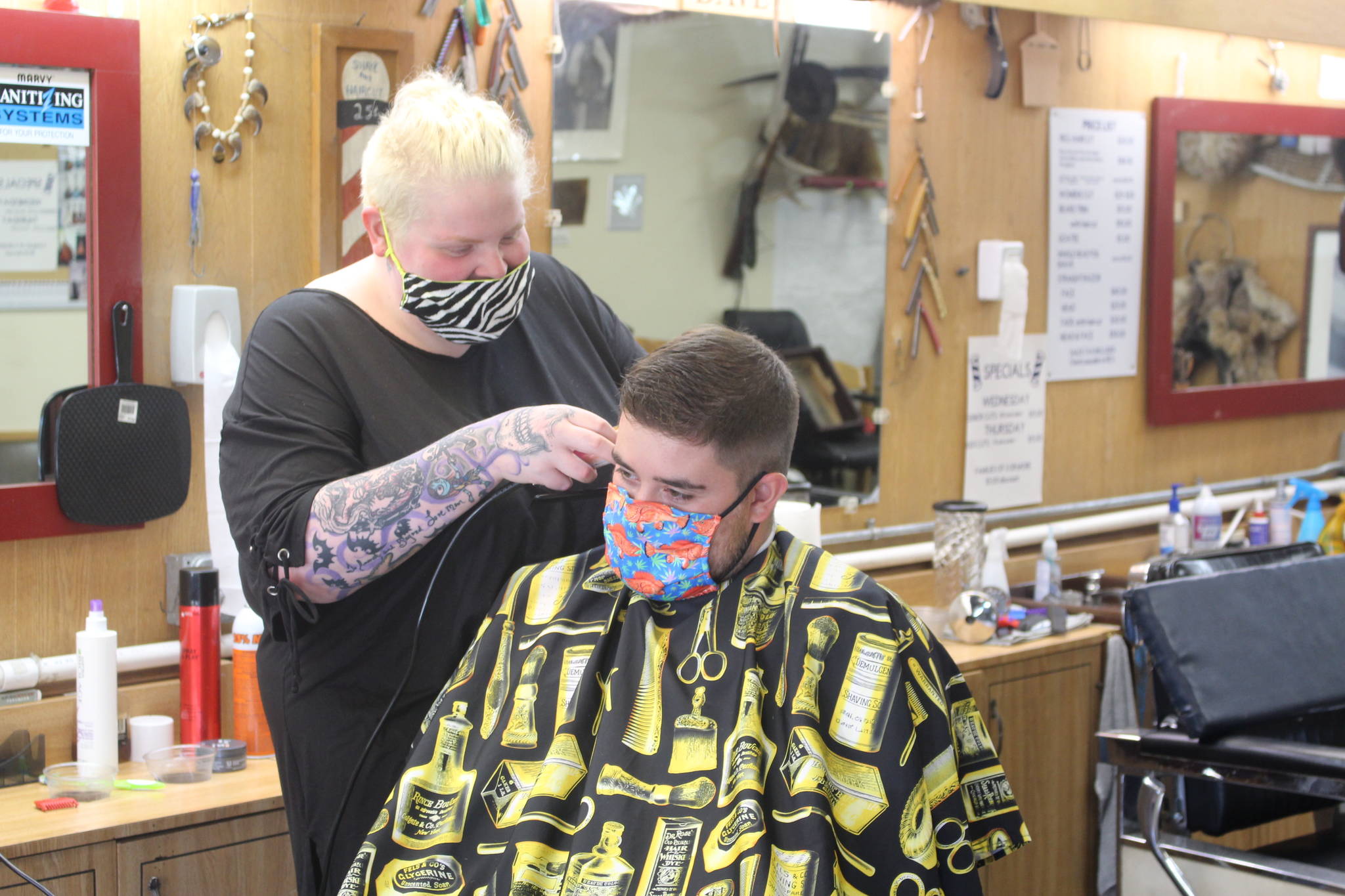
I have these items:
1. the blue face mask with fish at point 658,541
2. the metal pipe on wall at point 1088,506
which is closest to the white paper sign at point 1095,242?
the metal pipe on wall at point 1088,506

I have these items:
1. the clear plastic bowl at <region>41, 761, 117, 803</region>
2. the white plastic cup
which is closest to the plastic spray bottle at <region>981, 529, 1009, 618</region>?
the white plastic cup

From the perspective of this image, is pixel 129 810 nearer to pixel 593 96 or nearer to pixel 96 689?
pixel 96 689

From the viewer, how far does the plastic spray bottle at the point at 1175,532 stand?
3.69 meters

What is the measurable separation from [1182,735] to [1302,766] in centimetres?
20

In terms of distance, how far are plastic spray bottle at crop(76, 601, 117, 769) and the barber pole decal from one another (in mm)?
746

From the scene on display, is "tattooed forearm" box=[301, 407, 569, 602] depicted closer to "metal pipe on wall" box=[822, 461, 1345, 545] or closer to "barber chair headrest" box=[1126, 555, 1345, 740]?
"barber chair headrest" box=[1126, 555, 1345, 740]

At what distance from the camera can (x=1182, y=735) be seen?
2289 millimetres

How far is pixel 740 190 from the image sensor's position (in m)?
2.95

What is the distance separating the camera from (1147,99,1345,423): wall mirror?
384cm

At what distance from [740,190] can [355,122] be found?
93cm

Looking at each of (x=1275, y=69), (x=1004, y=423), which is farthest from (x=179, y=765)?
(x=1275, y=69)

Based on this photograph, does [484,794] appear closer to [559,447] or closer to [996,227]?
[559,447]

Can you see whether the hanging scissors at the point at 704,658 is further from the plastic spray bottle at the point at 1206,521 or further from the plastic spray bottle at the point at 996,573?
the plastic spray bottle at the point at 1206,521

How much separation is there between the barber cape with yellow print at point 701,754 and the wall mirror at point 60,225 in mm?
877
